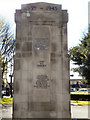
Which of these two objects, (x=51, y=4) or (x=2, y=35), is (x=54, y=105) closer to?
(x=51, y=4)

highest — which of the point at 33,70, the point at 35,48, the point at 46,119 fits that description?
the point at 35,48

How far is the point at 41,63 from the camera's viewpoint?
10.6 meters

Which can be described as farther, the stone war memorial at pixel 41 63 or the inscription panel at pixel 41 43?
the inscription panel at pixel 41 43

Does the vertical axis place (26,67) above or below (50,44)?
below

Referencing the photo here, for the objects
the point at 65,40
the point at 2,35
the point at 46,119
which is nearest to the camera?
→ the point at 46,119

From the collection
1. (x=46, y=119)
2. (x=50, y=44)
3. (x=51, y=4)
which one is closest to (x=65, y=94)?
(x=46, y=119)

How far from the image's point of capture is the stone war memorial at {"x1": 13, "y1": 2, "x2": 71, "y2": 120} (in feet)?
34.2

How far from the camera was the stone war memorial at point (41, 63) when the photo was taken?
1041 centimetres

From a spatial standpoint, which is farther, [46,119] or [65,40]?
[65,40]

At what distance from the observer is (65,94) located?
34.6 feet

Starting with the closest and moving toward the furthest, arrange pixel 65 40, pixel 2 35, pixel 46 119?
pixel 46 119 → pixel 65 40 → pixel 2 35

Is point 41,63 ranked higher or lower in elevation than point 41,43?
lower

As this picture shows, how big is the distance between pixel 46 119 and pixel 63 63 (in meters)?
3.85

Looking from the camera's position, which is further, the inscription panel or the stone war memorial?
the inscription panel
